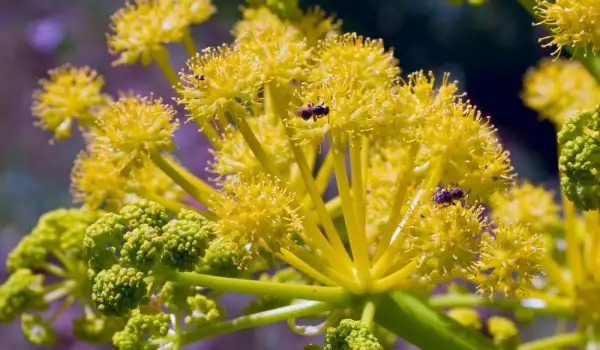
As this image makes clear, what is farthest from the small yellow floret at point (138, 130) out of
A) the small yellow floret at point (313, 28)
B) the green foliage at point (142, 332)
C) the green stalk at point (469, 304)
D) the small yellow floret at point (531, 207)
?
the small yellow floret at point (531, 207)

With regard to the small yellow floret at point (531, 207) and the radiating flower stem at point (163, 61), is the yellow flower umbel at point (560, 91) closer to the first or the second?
the small yellow floret at point (531, 207)

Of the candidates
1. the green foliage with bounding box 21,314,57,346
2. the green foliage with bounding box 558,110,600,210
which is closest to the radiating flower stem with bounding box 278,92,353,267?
the green foliage with bounding box 558,110,600,210

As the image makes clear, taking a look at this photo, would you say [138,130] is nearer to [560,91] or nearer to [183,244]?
[183,244]

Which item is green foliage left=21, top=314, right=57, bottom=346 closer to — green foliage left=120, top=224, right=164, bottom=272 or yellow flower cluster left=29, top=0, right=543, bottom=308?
yellow flower cluster left=29, top=0, right=543, bottom=308

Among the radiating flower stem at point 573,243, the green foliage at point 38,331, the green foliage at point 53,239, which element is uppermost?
the green foliage at point 53,239

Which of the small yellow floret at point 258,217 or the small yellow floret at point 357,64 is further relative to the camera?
the small yellow floret at point 357,64
